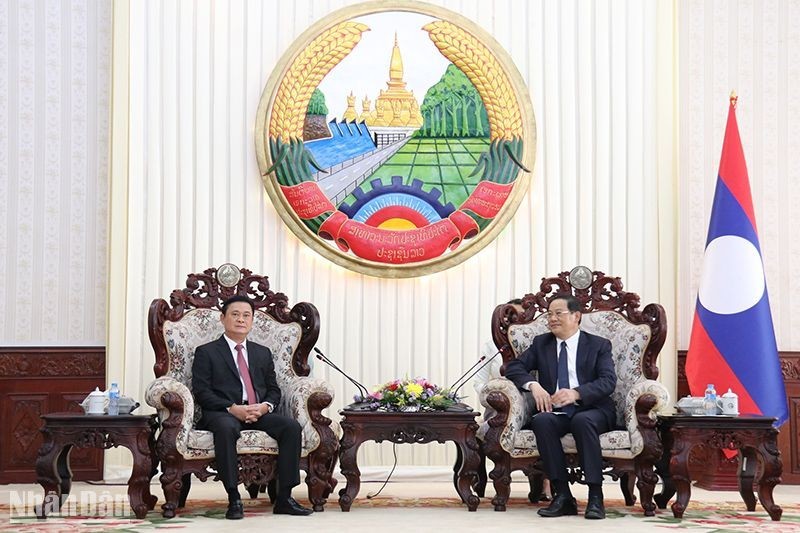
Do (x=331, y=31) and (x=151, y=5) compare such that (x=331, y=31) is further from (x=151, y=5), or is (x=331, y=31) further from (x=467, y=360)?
(x=467, y=360)

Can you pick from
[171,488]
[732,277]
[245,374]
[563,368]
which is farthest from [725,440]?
[171,488]

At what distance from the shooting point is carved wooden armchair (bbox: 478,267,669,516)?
5215 mm

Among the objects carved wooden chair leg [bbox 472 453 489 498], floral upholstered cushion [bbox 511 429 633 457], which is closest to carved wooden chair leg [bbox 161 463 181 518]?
carved wooden chair leg [bbox 472 453 489 498]

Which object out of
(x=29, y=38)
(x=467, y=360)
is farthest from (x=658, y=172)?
(x=29, y=38)

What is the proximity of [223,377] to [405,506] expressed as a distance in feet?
3.84

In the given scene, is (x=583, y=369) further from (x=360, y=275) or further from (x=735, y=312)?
(x=360, y=275)

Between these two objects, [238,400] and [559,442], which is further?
[238,400]

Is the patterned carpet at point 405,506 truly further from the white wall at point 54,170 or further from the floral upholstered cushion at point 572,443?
the white wall at point 54,170

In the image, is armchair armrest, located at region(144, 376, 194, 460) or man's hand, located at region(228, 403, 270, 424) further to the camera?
man's hand, located at region(228, 403, 270, 424)

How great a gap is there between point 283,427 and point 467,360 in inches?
78.4

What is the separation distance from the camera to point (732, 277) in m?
6.49

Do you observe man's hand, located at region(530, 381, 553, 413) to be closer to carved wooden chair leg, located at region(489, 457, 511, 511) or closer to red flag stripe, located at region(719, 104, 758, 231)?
carved wooden chair leg, located at region(489, 457, 511, 511)

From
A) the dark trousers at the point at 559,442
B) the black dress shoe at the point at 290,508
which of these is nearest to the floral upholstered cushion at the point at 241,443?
the black dress shoe at the point at 290,508

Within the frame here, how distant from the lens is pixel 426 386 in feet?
18.0
